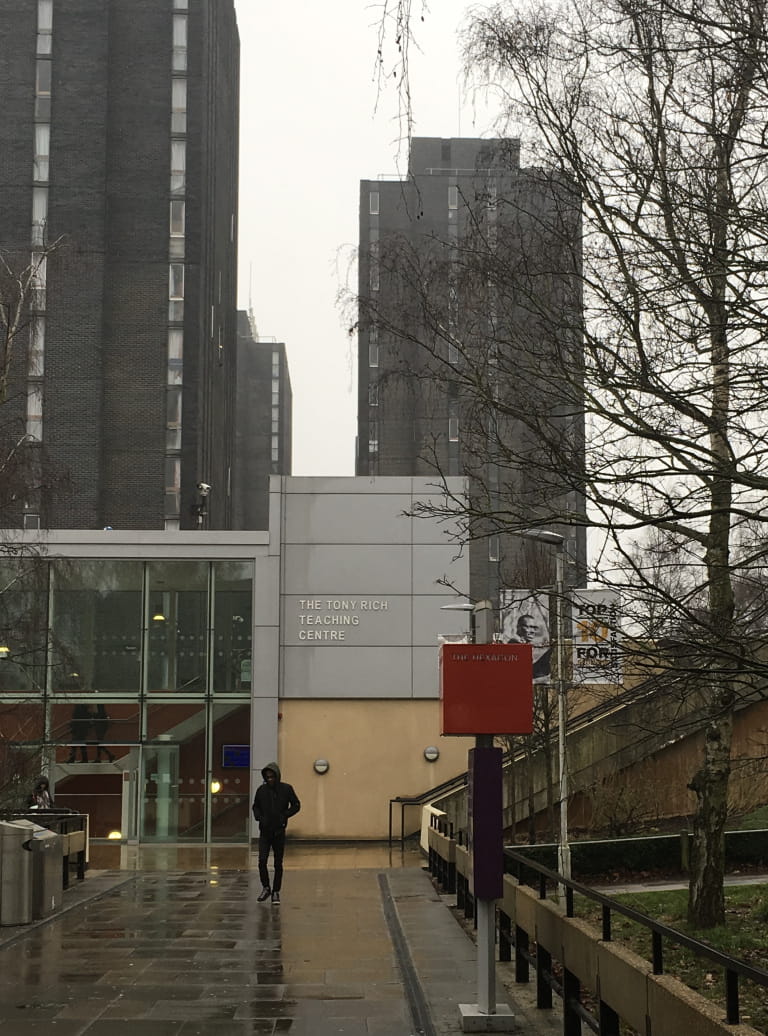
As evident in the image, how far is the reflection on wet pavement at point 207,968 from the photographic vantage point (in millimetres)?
10500

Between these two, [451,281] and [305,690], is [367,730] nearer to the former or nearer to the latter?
[305,690]

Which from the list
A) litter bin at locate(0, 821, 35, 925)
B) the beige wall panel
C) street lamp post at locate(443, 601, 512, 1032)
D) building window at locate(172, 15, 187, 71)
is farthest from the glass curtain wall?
building window at locate(172, 15, 187, 71)

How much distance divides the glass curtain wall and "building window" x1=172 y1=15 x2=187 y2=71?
35.5m

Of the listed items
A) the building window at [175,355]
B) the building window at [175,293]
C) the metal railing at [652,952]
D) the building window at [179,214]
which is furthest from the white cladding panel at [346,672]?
the building window at [179,214]

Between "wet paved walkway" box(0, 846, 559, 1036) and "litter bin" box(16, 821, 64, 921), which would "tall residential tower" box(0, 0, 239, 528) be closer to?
"wet paved walkway" box(0, 846, 559, 1036)

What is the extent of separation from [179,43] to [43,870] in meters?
54.1

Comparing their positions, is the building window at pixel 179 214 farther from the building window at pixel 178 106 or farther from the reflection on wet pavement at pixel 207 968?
the reflection on wet pavement at pixel 207 968

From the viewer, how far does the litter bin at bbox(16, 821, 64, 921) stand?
54.9ft

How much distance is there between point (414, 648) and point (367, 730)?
2.47 meters

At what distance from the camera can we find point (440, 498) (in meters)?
36.9

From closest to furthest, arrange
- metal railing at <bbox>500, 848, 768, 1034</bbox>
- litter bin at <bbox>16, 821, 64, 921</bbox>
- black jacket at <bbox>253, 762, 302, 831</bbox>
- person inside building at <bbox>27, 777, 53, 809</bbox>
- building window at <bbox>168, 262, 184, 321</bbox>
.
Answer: metal railing at <bbox>500, 848, 768, 1034</bbox> < litter bin at <bbox>16, 821, 64, 921</bbox> < black jacket at <bbox>253, 762, 302, 831</bbox> < person inside building at <bbox>27, 777, 53, 809</bbox> < building window at <bbox>168, 262, 184, 321</bbox>

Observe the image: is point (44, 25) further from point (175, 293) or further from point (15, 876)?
point (15, 876)

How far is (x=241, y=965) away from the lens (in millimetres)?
13180

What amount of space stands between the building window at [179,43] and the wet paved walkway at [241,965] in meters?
49.9
